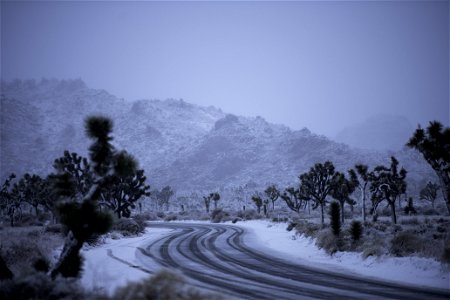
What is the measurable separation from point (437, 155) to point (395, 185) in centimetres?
2304

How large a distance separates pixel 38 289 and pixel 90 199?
2.28m

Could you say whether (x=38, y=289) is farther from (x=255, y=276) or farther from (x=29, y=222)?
(x=29, y=222)

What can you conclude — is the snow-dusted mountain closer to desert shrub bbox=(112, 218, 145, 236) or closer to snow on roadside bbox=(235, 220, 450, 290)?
desert shrub bbox=(112, 218, 145, 236)

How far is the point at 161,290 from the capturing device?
20.5ft

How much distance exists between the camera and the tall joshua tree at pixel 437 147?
1550cm

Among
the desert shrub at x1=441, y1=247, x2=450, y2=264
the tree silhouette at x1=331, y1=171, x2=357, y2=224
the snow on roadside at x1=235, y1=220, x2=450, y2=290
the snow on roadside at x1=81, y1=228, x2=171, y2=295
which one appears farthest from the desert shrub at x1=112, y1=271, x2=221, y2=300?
the tree silhouette at x1=331, y1=171, x2=357, y2=224

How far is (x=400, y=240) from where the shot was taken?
558 inches

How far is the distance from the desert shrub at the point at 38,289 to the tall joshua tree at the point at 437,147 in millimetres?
15532

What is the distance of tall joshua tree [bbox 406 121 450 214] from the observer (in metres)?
15.5

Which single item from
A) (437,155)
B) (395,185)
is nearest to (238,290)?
(437,155)

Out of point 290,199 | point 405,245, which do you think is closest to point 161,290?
point 405,245

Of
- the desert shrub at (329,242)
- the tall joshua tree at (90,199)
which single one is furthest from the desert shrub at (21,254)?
the desert shrub at (329,242)

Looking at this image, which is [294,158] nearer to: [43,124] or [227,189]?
[227,189]

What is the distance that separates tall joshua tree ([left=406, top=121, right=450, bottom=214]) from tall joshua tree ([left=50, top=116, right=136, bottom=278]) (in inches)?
564
